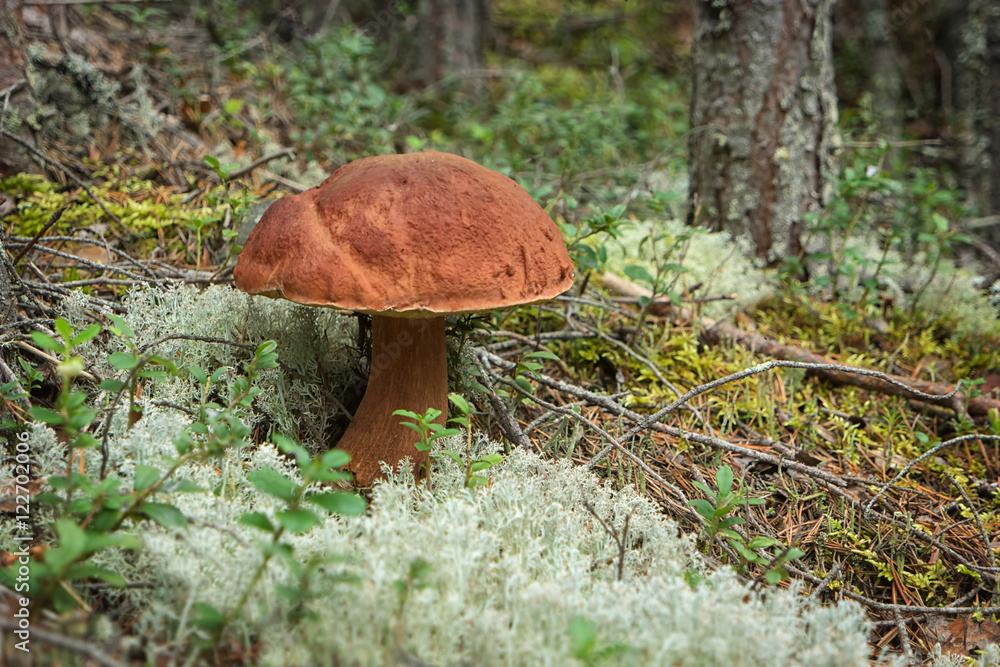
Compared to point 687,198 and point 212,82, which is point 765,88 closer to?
point 687,198

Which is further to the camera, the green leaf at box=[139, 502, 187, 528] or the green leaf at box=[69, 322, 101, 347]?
the green leaf at box=[69, 322, 101, 347]

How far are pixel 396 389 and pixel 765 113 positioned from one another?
9.69 feet

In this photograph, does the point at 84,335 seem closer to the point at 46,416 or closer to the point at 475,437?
the point at 46,416

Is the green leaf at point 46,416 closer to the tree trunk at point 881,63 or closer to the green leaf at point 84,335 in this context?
the green leaf at point 84,335

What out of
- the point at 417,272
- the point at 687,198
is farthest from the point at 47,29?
the point at 687,198

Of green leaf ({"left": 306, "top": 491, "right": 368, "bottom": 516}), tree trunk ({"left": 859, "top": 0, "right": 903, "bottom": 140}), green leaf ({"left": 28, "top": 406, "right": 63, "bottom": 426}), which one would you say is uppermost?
tree trunk ({"left": 859, "top": 0, "right": 903, "bottom": 140})

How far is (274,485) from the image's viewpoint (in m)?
1.34

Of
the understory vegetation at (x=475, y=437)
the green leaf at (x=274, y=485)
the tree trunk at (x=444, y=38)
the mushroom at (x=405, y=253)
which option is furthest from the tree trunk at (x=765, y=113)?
the tree trunk at (x=444, y=38)

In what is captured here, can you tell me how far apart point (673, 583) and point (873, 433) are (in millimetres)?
1795

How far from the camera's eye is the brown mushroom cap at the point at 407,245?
1750 mm

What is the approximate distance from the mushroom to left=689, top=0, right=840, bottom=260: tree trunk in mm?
2254

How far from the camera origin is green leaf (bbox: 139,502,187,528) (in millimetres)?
1368

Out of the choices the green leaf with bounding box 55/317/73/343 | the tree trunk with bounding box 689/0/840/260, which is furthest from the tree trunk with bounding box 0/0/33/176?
the tree trunk with bounding box 689/0/840/260

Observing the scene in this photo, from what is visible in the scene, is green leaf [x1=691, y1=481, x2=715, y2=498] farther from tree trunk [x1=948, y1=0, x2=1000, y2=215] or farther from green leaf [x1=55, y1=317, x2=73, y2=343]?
tree trunk [x1=948, y1=0, x2=1000, y2=215]
